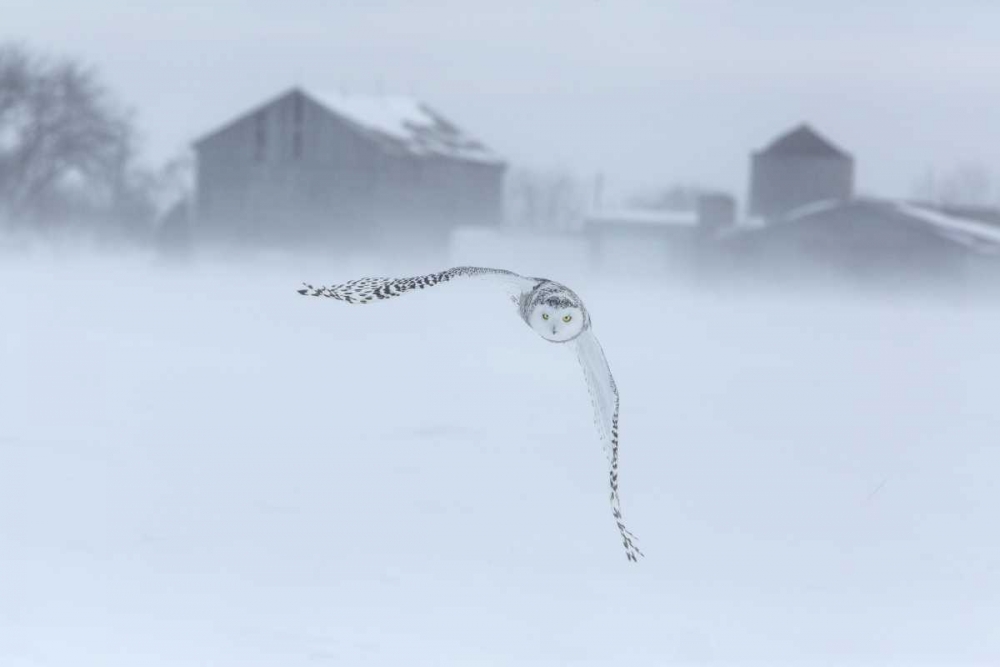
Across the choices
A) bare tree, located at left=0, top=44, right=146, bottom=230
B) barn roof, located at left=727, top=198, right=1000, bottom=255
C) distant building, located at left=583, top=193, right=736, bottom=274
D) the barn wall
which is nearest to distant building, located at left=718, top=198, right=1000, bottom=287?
barn roof, located at left=727, top=198, right=1000, bottom=255

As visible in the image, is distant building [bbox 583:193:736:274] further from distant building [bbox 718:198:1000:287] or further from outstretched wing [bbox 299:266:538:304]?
outstretched wing [bbox 299:266:538:304]

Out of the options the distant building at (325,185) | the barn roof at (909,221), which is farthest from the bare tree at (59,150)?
the barn roof at (909,221)

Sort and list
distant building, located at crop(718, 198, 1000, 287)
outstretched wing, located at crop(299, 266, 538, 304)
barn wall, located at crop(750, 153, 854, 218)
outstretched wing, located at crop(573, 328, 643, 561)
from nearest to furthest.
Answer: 1. outstretched wing, located at crop(299, 266, 538, 304)
2. outstretched wing, located at crop(573, 328, 643, 561)
3. distant building, located at crop(718, 198, 1000, 287)
4. barn wall, located at crop(750, 153, 854, 218)

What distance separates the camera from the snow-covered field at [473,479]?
379 inches

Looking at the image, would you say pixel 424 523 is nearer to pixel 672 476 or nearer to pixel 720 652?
pixel 672 476

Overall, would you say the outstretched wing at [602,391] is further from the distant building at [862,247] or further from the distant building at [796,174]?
the distant building at [796,174]

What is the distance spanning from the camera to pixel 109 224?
11367 millimetres

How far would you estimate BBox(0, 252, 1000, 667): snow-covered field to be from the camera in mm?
9625

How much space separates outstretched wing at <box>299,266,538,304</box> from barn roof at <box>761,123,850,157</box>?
14.9 meters

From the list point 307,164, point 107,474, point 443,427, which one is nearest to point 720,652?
point 307,164

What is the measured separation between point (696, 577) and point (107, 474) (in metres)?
6.76

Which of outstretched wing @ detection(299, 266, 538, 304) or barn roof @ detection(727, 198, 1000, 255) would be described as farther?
barn roof @ detection(727, 198, 1000, 255)

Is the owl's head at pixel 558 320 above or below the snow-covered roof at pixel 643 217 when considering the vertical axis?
above

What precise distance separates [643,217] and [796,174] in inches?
192
